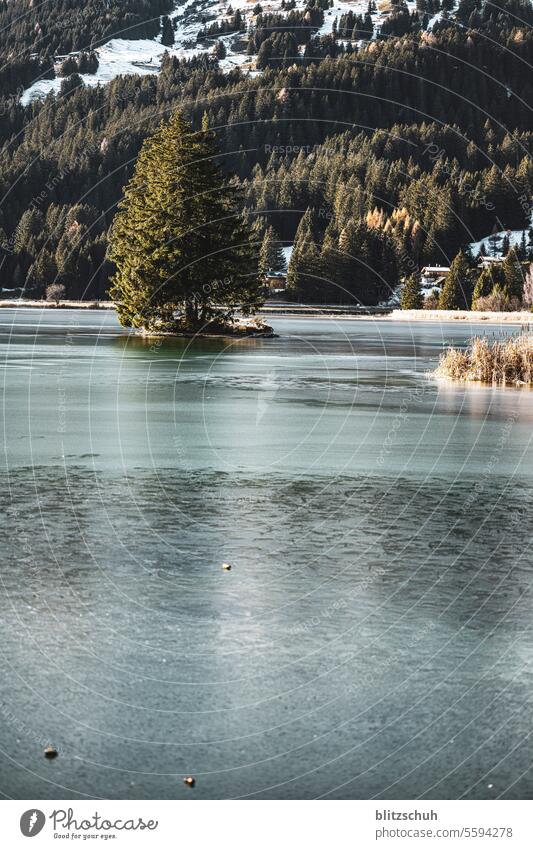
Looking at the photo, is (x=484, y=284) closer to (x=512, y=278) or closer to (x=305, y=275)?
(x=512, y=278)

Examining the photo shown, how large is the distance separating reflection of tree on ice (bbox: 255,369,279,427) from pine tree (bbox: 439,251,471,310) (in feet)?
437

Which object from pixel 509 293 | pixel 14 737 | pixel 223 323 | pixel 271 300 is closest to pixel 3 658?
pixel 14 737

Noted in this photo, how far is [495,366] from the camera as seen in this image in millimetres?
41094

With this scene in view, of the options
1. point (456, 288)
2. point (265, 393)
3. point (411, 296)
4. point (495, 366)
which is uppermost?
point (265, 393)

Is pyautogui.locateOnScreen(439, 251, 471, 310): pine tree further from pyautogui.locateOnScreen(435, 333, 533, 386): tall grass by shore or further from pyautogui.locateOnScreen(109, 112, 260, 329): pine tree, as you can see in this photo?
pyautogui.locateOnScreen(435, 333, 533, 386): tall grass by shore

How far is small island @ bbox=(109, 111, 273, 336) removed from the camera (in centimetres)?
7069

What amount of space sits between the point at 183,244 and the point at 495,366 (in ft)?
112

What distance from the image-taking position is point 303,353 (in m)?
57.6

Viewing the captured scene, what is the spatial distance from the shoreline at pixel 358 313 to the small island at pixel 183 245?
58.8m

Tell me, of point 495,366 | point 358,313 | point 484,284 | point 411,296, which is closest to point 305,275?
point 411,296

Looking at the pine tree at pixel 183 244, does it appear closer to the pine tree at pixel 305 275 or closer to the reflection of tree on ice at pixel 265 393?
the reflection of tree on ice at pixel 265 393

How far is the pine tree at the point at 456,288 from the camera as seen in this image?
6801 inches

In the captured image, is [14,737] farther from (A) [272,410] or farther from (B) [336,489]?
(A) [272,410]
